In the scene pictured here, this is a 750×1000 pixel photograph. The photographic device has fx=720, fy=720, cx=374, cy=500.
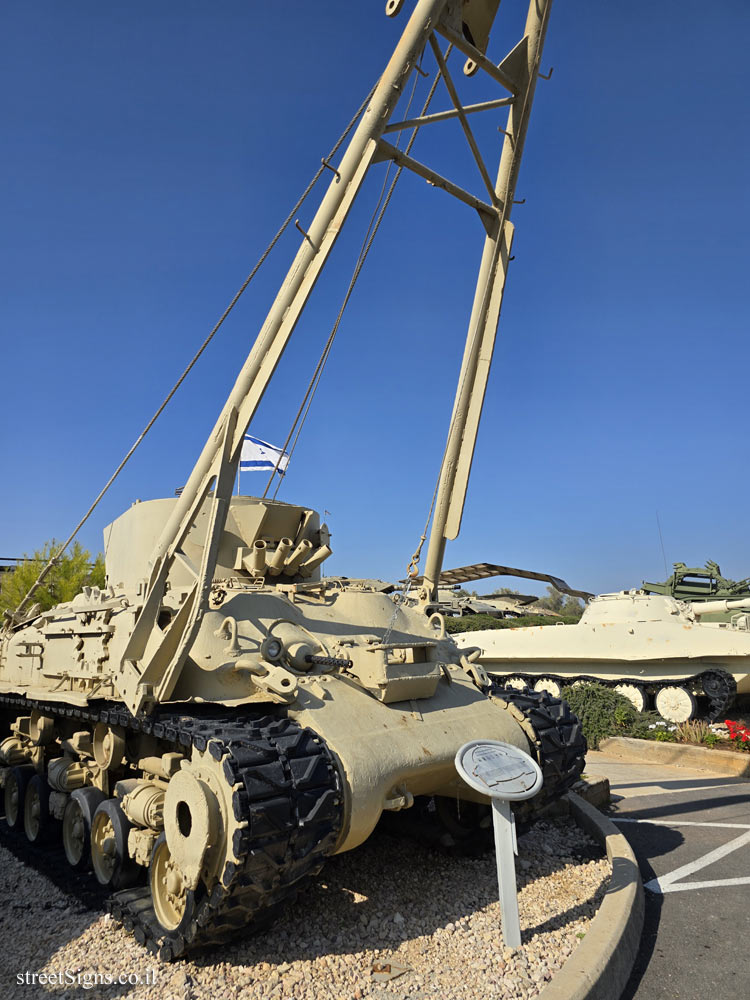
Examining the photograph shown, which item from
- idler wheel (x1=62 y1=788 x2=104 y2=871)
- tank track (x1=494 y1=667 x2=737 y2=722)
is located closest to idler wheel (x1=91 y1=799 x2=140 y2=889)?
idler wheel (x1=62 y1=788 x2=104 y2=871)

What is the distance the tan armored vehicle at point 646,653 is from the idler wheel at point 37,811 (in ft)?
32.4

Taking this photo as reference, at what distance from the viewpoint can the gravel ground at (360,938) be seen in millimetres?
4332

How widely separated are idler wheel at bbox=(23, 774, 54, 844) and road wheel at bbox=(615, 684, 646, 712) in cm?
1189

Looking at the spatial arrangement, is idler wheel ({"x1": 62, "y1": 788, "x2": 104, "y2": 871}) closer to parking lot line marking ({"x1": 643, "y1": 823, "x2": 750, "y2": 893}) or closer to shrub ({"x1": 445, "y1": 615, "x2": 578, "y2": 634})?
parking lot line marking ({"x1": 643, "y1": 823, "x2": 750, "y2": 893})

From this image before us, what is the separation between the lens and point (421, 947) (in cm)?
483

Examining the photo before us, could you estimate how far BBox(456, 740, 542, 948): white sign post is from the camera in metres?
4.44

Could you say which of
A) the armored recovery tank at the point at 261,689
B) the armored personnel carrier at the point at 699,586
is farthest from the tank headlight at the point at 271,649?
the armored personnel carrier at the point at 699,586

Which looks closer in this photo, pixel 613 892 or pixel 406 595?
pixel 613 892

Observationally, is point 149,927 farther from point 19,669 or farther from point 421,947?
point 19,669

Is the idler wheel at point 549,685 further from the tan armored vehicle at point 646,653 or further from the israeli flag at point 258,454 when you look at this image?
the israeli flag at point 258,454

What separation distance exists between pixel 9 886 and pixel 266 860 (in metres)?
3.80

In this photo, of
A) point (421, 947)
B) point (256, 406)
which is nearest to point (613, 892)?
point (421, 947)

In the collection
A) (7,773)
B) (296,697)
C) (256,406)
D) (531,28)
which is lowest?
(7,773)

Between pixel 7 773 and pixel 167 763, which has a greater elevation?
pixel 167 763
